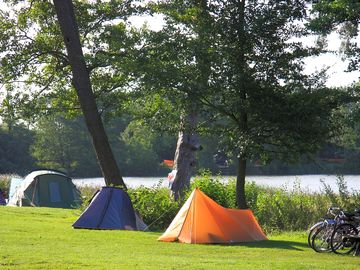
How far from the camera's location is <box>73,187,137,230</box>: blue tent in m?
14.6

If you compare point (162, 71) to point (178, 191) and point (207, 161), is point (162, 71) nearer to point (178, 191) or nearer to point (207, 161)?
point (178, 191)

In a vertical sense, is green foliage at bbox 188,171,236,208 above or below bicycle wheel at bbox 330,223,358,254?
above

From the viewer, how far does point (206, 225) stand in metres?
12.5

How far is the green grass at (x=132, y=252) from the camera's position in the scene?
880cm

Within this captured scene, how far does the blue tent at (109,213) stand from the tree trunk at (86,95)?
3.27 metres

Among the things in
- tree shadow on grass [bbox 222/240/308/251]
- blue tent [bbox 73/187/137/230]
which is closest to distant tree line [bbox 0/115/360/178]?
blue tent [bbox 73/187/137/230]

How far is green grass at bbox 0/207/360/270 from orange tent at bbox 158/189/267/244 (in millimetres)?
366

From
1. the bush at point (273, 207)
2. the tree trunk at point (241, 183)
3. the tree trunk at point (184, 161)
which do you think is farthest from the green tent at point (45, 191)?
the tree trunk at point (241, 183)

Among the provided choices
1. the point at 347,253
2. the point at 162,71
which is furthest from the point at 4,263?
the point at 162,71

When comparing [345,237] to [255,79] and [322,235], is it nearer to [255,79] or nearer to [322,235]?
[322,235]

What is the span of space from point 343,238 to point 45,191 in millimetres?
16901

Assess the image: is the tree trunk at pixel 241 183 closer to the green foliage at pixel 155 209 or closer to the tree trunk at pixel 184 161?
the green foliage at pixel 155 209

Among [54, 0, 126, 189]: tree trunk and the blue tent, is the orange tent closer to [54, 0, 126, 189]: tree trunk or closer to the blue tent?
the blue tent

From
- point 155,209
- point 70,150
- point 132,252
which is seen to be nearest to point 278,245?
point 132,252
